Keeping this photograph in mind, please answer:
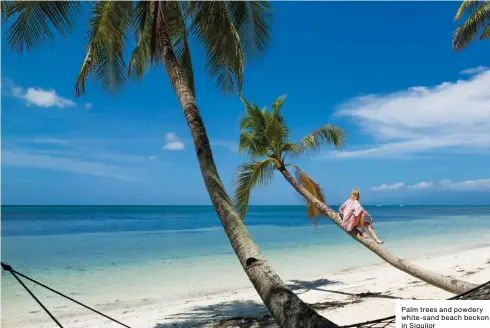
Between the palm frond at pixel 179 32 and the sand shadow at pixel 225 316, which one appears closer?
the palm frond at pixel 179 32

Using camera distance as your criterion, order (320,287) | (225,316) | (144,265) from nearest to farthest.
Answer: (225,316), (320,287), (144,265)

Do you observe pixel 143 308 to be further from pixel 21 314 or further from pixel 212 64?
pixel 212 64

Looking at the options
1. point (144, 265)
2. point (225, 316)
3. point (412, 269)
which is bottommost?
point (144, 265)

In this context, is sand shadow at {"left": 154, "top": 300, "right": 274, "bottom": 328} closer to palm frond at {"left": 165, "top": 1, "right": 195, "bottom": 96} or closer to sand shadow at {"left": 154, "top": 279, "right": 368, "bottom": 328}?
sand shadow at {"left": 154, "top": 279, "right": 368, "bottom": 328}

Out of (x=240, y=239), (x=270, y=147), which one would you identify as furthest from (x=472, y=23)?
(x=240, y=239)

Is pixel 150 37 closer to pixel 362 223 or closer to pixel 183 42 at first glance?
pixel 183 42

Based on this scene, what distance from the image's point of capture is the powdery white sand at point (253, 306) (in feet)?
21.8

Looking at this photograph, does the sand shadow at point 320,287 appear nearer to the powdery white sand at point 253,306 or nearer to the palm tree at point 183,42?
the powdery white sand at point 253,306

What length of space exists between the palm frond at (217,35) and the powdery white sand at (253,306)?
3.66 m

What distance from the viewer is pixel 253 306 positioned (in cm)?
775

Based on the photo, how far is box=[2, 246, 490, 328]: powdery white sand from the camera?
666 cm

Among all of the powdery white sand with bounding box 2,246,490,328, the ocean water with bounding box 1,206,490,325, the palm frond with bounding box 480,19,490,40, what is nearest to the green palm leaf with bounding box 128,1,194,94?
the powdery white sand with bounding box 2,246,490,328

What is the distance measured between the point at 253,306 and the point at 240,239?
4557 millimetres

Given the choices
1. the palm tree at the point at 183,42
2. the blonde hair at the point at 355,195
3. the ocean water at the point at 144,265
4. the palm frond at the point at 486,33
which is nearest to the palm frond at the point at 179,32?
the palm tree at the point at 183,42
